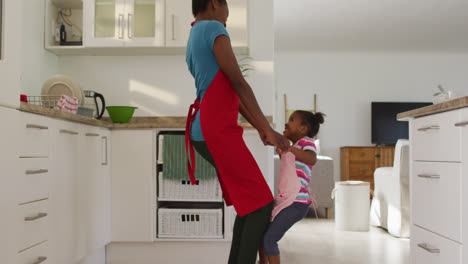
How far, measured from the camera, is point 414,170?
198cm

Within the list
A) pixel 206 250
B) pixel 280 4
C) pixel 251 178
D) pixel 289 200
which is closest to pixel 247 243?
pixel 251 178

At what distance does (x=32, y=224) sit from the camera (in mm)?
1778

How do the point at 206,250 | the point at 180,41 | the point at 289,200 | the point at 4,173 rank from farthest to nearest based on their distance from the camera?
the point at 180,41, the point at 206,250, the point at 289,200, the point at 4,173

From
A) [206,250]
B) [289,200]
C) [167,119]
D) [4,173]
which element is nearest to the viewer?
[4,173]

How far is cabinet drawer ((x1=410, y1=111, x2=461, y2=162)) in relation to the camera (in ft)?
5.16

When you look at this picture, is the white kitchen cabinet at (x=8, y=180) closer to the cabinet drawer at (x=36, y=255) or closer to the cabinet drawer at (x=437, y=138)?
the cabinet drawer at (x=36, y=255)

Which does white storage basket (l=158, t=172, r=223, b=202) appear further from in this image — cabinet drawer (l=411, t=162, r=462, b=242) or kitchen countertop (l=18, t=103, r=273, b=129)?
cabinet drawer (l=411, t=162, r=462, b=242)

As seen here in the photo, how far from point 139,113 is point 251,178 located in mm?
2063

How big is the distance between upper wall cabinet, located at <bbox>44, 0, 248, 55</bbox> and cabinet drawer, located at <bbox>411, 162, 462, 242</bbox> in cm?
169

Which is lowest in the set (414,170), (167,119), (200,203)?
(200,203)

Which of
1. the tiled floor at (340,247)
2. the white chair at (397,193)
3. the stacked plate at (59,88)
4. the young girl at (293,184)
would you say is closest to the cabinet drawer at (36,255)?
the young girl at (293,184)

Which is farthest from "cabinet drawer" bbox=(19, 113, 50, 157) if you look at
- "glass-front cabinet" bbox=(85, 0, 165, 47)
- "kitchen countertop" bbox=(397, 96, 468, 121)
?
"kitchen countertop" bbox=(397, 96, 468, 121)

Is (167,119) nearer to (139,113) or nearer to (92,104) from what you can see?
(139,113)

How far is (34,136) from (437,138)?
1.66 m
